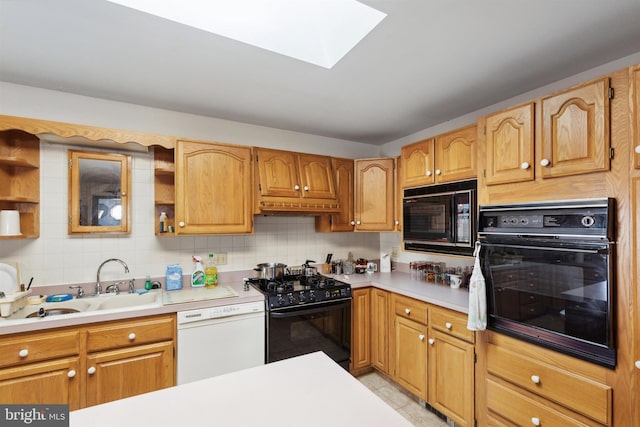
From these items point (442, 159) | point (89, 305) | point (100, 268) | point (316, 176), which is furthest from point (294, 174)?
point (89, 305)

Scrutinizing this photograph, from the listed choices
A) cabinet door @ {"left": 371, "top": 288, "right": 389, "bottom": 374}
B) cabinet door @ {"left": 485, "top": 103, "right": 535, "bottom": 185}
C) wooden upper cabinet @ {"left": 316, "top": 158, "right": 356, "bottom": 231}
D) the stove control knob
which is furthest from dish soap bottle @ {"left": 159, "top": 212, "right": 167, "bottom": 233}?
the stove control knob

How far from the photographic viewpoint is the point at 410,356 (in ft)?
7.75

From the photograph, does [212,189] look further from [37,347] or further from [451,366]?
[451,366]

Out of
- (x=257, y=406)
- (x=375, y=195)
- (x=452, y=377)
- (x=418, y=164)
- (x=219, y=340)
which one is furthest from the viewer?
(x=375, y=195)

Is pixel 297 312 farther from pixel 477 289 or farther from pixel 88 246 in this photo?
pixel 88 246

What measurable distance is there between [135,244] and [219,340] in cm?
105

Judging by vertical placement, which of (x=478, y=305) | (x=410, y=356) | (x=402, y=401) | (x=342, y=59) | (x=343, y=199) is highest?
(x=342, y=59)

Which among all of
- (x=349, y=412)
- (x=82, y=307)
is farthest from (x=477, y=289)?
(x=82, y=307)

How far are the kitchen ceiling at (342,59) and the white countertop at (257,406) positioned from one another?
152 centimetres

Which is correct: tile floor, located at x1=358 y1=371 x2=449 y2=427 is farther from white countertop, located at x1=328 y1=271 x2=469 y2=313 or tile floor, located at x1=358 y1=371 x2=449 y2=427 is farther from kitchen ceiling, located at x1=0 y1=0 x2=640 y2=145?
kitchen ceiling, located at x1=0 y1=0 x2=640 y2=145

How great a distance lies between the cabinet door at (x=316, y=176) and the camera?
9.25ft

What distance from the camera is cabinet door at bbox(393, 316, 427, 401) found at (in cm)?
225

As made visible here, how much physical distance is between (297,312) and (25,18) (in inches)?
90.3

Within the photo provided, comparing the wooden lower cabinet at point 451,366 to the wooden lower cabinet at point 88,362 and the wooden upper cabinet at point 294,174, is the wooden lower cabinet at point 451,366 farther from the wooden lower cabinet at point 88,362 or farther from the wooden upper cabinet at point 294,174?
the wooden lower cabinet at point 88,362
